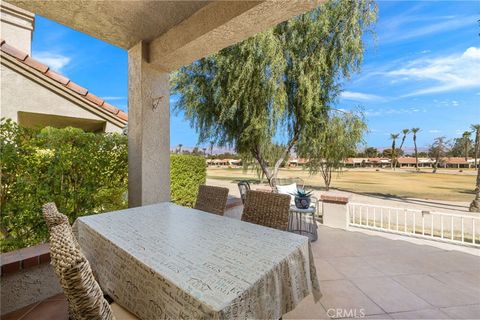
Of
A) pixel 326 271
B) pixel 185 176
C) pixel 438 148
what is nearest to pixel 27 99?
pixel 185 176

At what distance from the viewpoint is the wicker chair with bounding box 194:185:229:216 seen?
2.61 metres

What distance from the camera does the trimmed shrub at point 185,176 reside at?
14.7ft

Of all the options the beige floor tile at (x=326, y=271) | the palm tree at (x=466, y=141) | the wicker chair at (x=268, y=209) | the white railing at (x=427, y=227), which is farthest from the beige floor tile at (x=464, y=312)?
the palm tree at (x=466, y=141)

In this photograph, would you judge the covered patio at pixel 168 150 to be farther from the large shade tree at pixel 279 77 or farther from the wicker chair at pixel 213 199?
the large shade tree at pixel 279 77

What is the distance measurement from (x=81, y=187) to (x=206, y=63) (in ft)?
15.9

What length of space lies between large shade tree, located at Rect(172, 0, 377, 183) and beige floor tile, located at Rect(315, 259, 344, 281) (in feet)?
13.3

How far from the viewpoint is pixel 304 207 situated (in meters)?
3.99

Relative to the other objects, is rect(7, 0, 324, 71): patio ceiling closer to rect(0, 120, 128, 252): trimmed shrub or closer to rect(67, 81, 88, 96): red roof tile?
rect(0, 120, 128, 252): trimmed shrub

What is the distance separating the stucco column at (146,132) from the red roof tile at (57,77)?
79.0 inches

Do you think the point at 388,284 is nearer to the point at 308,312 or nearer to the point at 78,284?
the point at 308,312

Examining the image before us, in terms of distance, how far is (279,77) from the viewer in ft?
20.4

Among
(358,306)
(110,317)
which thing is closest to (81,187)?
(110,317)

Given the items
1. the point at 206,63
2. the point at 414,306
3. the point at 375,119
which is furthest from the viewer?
the point at 375,119

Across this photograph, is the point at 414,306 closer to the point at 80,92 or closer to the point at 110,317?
the point at 110,317
